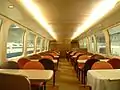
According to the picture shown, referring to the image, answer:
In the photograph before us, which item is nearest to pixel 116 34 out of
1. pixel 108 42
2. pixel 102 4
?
pixel 108 42

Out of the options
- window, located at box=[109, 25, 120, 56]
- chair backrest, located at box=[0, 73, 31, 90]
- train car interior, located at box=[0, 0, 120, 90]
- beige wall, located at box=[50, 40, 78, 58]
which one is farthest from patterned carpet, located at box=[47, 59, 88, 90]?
beige wall, located at box=[50, 40, 78, 58]

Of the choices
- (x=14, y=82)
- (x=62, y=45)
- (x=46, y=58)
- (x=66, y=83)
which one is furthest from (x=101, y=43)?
(x=62, y=45)

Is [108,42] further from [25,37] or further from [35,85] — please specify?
[35,85]

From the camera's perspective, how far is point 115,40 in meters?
9.33

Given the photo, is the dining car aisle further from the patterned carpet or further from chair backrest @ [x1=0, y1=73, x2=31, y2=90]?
chair backrest @ [x1=0, y1=73, x2=31, y2=90]

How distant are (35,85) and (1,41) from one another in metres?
2.29

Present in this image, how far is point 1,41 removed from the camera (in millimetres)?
6168

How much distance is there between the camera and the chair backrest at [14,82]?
2.24 meters

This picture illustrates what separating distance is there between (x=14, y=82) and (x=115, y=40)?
25.0 ft

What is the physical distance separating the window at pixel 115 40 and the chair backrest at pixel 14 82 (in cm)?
666

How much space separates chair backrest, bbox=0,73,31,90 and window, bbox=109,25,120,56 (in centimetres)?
666

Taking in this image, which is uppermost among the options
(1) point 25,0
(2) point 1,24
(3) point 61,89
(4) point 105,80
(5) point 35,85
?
(1) point 25,0

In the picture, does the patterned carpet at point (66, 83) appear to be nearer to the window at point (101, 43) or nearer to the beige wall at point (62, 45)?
the window at point (101, 43)

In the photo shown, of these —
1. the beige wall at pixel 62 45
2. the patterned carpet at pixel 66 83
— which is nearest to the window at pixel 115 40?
the patterned carpet at pixel 66 83
